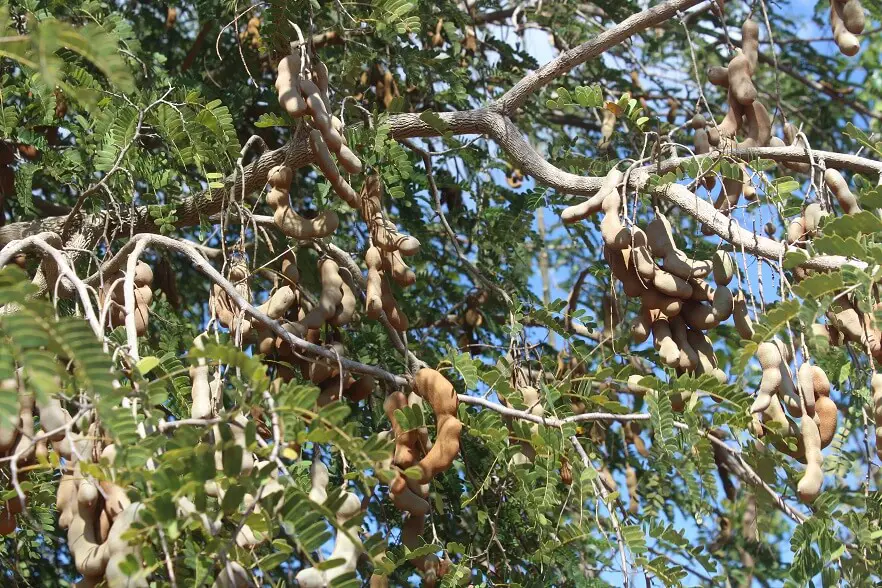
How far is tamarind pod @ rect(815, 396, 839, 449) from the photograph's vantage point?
2.09m

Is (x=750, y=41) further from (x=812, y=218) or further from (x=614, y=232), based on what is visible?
(x=614, y=232)

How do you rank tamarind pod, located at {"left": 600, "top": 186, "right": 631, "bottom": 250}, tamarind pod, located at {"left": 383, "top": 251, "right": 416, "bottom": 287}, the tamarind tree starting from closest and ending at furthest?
the tamarind tree
tamarind pod, located at {"left": 600, "top": 186, "right": 631, "bottom": 250}
tamarind pod, located at {"left": 383, "top": 251, "right": 416, "bottom": 287}

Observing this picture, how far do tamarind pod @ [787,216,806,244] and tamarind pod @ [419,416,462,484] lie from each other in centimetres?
81

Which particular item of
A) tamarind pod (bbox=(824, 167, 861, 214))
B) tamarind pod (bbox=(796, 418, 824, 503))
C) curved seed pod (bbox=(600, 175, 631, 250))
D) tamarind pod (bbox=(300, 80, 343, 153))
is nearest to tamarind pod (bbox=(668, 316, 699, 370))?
curved seed pod (bbox=(600, 175, 631, 250))

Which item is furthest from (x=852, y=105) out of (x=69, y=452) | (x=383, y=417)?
(x=69, y=452)

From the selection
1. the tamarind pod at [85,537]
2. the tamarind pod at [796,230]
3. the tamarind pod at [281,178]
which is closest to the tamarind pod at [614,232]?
the tamarind pod at [796,230]

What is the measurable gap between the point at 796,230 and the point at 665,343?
36 cm

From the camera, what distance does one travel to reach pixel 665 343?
7.79ft

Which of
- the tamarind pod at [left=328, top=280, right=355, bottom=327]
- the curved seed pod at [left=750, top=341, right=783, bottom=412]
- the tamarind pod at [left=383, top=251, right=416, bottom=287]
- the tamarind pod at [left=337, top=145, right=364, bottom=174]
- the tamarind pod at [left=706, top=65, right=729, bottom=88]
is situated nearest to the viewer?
the curved seed pod at [left=750, top=341, right=783, bottom=412]

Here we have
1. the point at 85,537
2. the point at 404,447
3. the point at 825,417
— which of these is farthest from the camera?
the point at 404,447

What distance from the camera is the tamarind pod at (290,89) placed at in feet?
7.70

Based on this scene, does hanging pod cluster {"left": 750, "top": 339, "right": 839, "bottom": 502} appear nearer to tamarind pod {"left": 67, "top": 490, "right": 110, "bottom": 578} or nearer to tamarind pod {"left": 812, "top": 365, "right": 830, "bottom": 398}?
tamarind pod {"left": 812, "top": 365, "right": 830, "bottom": 398}

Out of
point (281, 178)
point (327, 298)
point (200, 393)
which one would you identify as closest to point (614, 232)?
point (327, 298)

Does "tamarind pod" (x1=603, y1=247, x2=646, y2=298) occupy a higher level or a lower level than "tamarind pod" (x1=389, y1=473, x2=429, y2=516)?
higher
